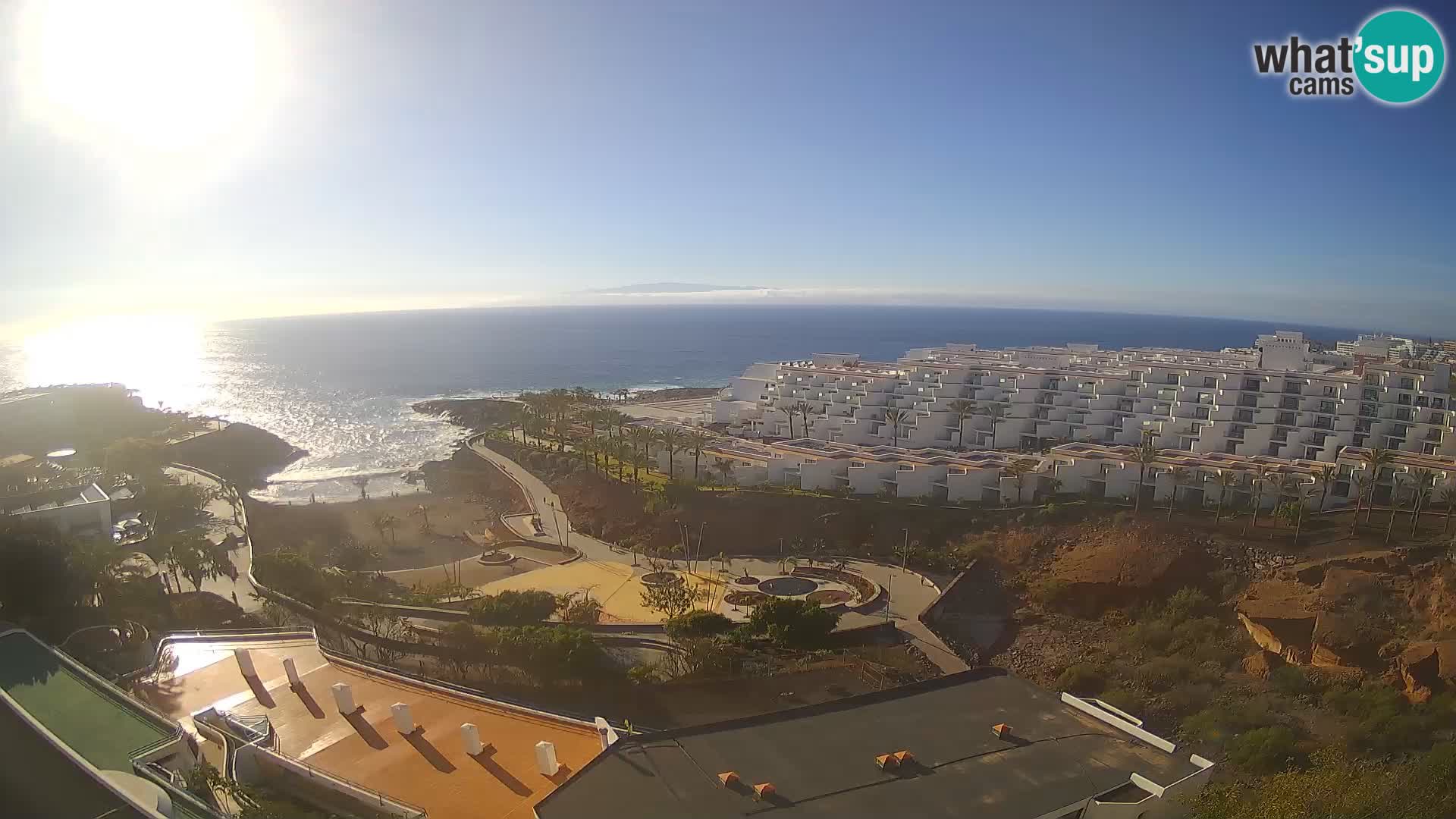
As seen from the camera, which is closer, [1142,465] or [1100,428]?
[1142,465]

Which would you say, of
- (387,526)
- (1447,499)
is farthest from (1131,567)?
(387,526)

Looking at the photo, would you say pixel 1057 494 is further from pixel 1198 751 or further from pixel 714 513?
pixel 1198 751

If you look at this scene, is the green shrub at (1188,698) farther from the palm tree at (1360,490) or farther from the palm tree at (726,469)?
the palm tree at (726,469)

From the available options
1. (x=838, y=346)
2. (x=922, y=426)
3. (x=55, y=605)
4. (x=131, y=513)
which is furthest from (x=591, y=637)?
(x=838, y=346)

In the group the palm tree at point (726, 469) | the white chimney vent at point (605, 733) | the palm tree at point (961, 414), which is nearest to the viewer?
the white chimney vent at point (605, 733)

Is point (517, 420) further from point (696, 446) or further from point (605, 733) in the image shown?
point (605, 733)

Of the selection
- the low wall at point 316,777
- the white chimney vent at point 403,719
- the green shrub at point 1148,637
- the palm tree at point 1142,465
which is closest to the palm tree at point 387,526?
the white chimney vent at point 403,719
